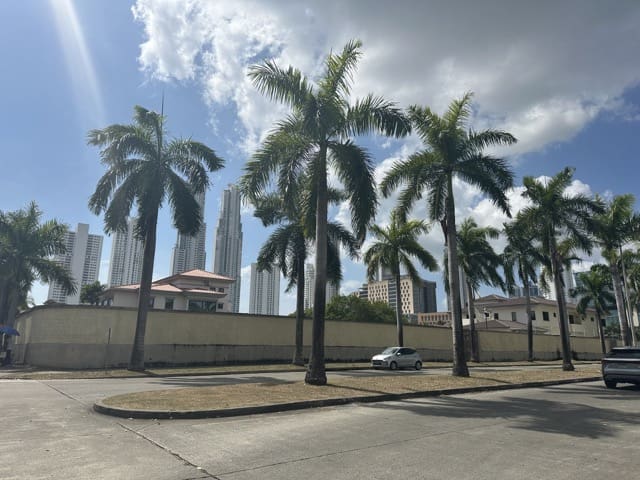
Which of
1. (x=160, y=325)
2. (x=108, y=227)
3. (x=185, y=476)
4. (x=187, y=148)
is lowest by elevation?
(x=185, y=476)

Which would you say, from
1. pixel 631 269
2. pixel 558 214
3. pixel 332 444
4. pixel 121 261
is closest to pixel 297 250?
pixel 558 214

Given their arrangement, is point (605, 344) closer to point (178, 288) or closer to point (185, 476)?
point (178, 288)

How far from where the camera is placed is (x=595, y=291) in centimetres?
5500

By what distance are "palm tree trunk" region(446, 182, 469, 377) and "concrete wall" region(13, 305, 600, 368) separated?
1436 centimetres

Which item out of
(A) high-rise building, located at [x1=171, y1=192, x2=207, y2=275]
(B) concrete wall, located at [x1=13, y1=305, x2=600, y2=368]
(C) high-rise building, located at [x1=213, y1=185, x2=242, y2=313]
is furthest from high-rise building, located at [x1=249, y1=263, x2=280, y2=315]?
(B) concrete wall, located at [x1=13, y1=305, x2=600, y2=368]

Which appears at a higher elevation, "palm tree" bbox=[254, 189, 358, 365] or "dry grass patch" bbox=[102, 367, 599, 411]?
"palm tree" bbox=[254, 189, 358, 365]

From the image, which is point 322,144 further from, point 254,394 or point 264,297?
point 264,297

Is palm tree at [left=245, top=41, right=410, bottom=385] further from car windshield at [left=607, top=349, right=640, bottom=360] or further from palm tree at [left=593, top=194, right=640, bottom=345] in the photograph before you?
palm tree at [left=593, top=194, right=640, bottom=345]

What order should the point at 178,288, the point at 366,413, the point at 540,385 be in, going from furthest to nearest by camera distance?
the point at 178,288, the point at 540,385, the point at 366,413

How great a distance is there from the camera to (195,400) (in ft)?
34.8

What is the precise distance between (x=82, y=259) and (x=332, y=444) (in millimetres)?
78790

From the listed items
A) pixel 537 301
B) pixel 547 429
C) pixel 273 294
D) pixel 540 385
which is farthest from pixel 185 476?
pixel 273 294

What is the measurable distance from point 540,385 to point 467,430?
37.1 feet

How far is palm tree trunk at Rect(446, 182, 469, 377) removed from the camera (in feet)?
63.7
